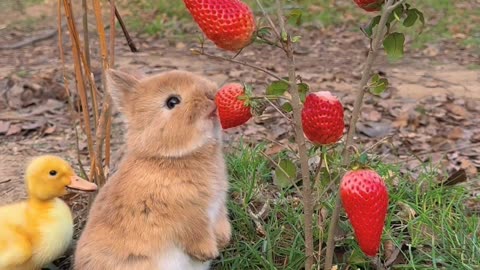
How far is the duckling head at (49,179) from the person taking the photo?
245 cm

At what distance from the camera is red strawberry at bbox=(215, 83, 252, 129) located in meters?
1.99

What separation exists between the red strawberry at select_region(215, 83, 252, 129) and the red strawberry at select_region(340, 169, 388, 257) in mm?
344

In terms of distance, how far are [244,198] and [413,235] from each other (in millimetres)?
714

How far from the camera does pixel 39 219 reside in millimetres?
2471

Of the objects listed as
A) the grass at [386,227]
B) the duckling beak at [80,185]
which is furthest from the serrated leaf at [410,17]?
the duckling beak at [80,185]

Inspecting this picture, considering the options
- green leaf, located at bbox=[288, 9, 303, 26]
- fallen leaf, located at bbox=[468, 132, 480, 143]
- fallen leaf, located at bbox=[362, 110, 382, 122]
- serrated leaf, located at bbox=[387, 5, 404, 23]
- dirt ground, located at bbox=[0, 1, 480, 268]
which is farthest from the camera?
fallen leaf, located at bbox=[362, 110, 382, 122]

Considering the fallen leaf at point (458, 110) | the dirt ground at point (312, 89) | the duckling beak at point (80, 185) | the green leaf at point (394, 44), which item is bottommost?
the dirt ground at point (312, 89)

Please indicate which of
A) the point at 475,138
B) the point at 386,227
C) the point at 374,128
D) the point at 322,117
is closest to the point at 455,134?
the point at 475,138

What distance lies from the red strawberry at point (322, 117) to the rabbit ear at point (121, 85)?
63cm

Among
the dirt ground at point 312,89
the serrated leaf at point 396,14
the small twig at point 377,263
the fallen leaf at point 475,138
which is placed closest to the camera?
the serrated leaf at point 396,14

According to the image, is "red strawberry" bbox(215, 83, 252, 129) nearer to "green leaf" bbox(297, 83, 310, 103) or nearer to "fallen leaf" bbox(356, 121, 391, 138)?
"green leaf" bbox(297, 83, 310, 103)

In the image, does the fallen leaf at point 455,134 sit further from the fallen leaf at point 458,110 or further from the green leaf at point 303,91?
the green leaf at point 303,91

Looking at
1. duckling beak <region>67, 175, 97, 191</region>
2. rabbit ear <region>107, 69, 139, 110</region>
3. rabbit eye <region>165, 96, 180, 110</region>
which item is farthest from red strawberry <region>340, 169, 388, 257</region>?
duckling beak <region>67, 175, 97, 191</region>

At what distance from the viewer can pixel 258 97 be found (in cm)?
197
